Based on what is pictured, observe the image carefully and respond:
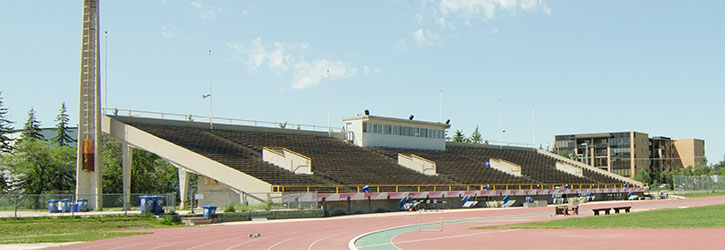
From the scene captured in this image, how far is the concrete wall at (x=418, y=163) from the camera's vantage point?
65062mm

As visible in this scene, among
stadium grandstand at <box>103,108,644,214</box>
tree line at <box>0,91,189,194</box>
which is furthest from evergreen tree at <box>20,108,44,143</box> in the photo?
stadium grandstand at <box>103,108,644,214</box>

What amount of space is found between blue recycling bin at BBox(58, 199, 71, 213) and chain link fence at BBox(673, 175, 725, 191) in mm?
77547

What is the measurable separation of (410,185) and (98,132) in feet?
80.8

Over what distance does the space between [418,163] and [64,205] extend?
34.5 metres

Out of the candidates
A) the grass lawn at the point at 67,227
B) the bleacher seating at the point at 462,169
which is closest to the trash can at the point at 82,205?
the grass lawn at the point at 67,227

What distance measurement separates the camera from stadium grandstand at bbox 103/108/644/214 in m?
48.4

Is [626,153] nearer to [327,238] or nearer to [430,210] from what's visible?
[430,210]

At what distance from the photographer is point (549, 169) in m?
81.8

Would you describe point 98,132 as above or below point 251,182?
above

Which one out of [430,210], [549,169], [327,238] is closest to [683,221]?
[327,238]

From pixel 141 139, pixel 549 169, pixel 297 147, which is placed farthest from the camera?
pixel 549 169

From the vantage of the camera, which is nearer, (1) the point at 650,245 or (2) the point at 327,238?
(1) the point at 650,245

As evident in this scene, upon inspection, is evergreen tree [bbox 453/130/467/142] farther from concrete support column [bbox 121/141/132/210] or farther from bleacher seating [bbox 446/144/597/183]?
concrete support column [bbox 121/141/132/210]

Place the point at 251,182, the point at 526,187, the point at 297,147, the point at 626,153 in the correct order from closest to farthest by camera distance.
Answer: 1. the point at 251,182
2. the point at 297,147
3. the point at 526,187
4. the point at 626,153
